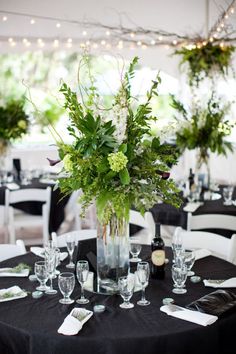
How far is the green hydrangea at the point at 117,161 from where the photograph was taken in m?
2.79

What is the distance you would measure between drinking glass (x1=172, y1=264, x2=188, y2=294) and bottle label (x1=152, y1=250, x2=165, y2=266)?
0.20m

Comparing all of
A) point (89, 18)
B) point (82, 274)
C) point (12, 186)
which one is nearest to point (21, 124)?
point (12, 186)

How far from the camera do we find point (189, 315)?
8.79 ft

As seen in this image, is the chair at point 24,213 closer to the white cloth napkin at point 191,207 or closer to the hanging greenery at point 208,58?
the white cloth napkin at point 191,207

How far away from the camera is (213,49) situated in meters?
7.82

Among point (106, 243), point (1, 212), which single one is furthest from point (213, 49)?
point (106, 243)

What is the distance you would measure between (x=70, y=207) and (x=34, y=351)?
5.26m

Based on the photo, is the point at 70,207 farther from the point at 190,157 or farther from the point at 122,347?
the point at 122,347

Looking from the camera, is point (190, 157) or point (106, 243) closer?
point (106, 243)

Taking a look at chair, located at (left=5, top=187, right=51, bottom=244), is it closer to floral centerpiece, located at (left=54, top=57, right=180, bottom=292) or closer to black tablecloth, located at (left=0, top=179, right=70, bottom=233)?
black tablecloth, located at (left=0, top=179, right=70, bottom=233)

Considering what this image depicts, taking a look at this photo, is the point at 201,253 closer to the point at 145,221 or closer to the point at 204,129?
the point at 145,221

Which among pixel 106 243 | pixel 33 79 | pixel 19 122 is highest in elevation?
pixel 33 79

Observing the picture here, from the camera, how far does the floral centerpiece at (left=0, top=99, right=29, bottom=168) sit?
6.79 meters

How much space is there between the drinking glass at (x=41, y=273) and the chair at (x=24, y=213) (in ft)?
9.21
